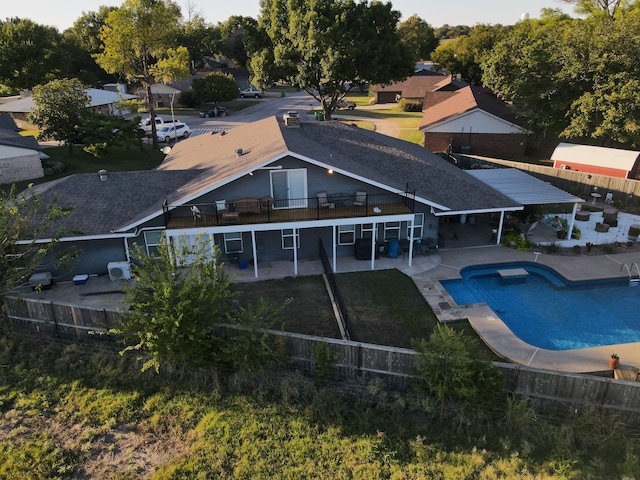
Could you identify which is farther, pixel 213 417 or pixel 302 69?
pixel 302 69

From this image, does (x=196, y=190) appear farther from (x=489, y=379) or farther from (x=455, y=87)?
(x=455, y=87)

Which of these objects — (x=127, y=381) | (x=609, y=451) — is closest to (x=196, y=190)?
(x=127, y=381)

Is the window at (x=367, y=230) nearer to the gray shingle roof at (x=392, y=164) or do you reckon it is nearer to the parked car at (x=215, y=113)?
the gray shingle roof at (x=392, y=164)

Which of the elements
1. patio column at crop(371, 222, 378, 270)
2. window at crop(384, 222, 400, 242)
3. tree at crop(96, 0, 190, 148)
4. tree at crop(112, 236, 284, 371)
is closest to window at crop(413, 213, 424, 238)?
window at crop(384, 222, 400, 242)


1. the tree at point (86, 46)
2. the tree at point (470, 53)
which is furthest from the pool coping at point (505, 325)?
the tree at point (86, 46)

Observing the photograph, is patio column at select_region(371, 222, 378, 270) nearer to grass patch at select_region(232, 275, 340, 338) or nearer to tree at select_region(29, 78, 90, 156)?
grass patch at select_region(232, 275, 340, 338)

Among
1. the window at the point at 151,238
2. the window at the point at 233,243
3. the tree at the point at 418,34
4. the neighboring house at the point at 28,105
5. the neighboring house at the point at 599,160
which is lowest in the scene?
the window at the point at 233,243
